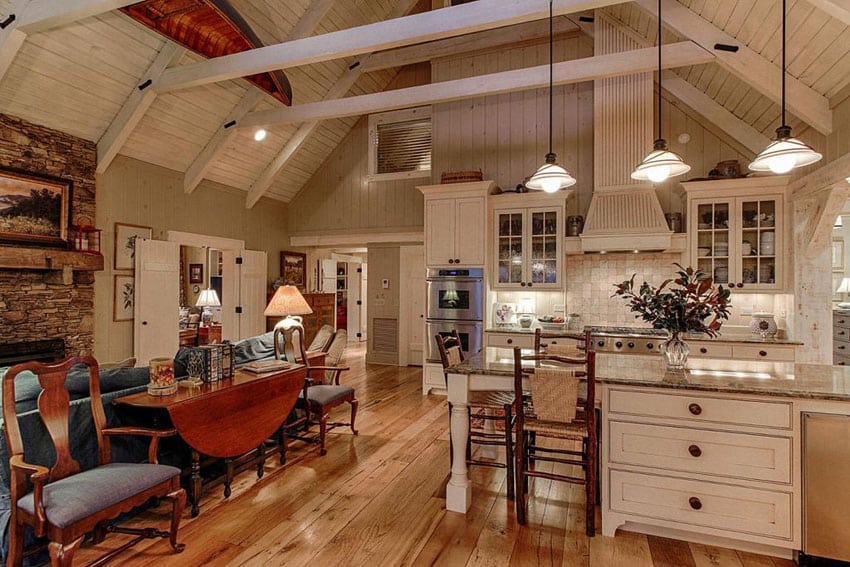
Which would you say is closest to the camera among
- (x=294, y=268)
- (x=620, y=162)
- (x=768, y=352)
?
(x=768, y=352)

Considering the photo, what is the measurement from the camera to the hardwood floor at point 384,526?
2.15m

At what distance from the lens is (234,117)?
17.9 ft

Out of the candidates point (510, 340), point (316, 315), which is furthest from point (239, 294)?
point (510, 340)

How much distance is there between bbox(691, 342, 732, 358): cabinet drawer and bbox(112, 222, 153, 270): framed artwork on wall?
5.89 m

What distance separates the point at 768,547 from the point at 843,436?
0.64 metres

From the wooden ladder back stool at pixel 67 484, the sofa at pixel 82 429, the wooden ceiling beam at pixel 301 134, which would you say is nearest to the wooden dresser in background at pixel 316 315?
the wooden ceiling beam at pixel 301 134

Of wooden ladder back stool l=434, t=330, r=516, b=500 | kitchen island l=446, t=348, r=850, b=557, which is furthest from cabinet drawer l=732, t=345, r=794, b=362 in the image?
wooden ladder back stool l=434, t=330, r=516, b=500

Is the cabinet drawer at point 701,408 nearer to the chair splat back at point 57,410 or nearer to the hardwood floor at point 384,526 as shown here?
the hardwood floor at point 384,526

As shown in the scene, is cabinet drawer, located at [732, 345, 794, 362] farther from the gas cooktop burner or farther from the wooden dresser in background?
the wooden dresser in background

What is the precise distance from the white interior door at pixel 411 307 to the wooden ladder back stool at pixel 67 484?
5094 mm

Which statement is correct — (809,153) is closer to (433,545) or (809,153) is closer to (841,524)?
(841,524)

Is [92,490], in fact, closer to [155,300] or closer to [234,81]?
[155,300]

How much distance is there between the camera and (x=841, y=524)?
1.99 meters

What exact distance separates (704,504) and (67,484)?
113 inches
